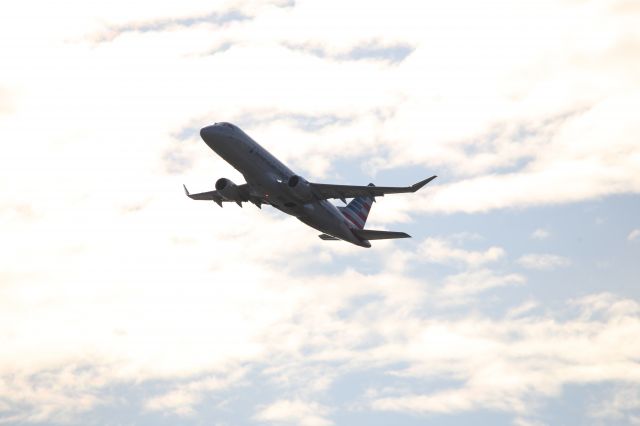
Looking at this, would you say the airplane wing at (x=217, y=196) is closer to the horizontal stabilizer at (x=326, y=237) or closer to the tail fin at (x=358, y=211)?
the horizontal stabilizer at (x=326, y=237)

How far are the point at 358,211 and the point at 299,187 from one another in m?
17.1

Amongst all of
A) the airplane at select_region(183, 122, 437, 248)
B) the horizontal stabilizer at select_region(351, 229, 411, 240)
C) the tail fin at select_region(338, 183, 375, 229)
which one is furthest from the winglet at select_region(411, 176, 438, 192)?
the tail fin at select_region(338, 183, 375, 229)

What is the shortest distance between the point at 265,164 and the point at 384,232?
12163mm

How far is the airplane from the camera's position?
6906 cm

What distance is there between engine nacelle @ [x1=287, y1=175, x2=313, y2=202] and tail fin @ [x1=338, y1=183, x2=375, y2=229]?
1362 centimetres

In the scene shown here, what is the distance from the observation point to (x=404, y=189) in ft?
224

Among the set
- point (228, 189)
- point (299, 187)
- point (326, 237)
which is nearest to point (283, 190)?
point (299, 187)

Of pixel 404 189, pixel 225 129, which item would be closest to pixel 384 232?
pixel 404 189

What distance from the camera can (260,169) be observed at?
6981 centimetres

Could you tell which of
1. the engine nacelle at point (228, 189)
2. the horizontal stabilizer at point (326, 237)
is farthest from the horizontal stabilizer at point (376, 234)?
the engine nacelle at point (228, 189)

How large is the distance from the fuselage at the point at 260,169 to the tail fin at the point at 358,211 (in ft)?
35.4

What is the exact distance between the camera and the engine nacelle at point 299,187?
232 feet

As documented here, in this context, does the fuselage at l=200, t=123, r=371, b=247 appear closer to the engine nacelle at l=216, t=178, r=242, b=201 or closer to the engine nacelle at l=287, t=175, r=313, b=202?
the engine nacelle at l=287, t=175, r=313, b=202

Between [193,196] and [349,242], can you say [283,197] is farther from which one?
[193,196]
